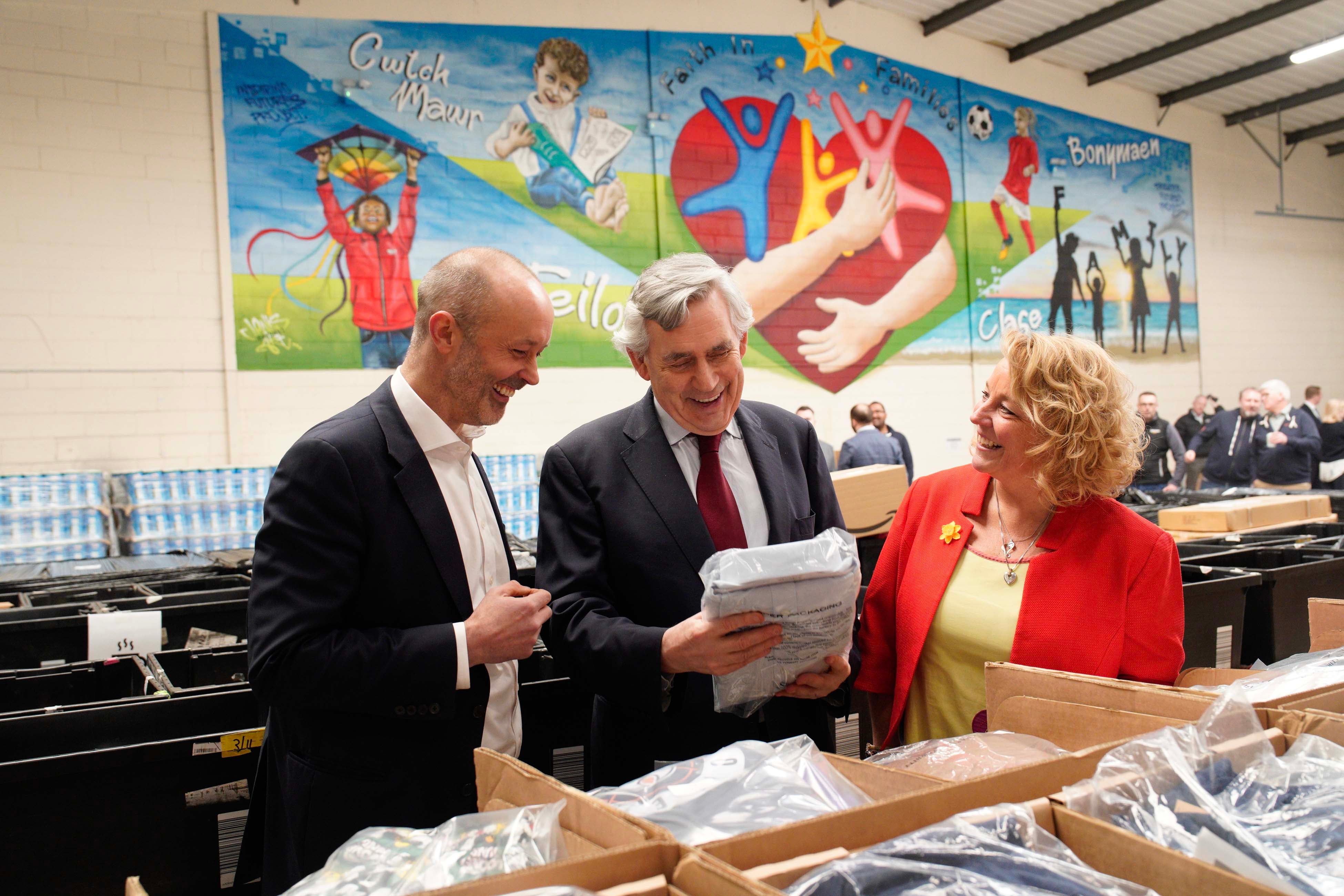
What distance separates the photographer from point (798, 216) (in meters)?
9.94

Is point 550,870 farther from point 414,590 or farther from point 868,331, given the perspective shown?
point 868,331

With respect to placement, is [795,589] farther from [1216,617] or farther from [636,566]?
[1216,617]

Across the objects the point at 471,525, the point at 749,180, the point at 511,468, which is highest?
the point at 749,180

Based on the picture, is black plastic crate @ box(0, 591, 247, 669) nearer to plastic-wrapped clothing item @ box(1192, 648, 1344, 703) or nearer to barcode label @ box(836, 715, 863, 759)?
barcode label @ box(836, 715, 863, 759)

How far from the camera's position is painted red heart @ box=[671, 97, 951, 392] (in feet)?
30.9

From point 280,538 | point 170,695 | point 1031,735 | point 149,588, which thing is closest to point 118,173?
point 149,588

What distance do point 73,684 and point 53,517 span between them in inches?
204

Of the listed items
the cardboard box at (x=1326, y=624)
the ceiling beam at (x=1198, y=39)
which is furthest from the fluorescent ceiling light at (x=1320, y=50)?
the cardboard box at (x=1326, y=624)

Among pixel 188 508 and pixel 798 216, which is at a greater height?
pixel 798 216

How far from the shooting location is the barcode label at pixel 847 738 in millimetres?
2496

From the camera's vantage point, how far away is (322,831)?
1.53 meters

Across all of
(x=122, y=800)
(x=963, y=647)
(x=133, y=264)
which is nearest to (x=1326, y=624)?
(x=963, y=647)

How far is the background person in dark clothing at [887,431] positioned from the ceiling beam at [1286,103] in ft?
25.7

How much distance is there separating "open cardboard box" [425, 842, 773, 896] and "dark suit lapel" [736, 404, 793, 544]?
96 cm
